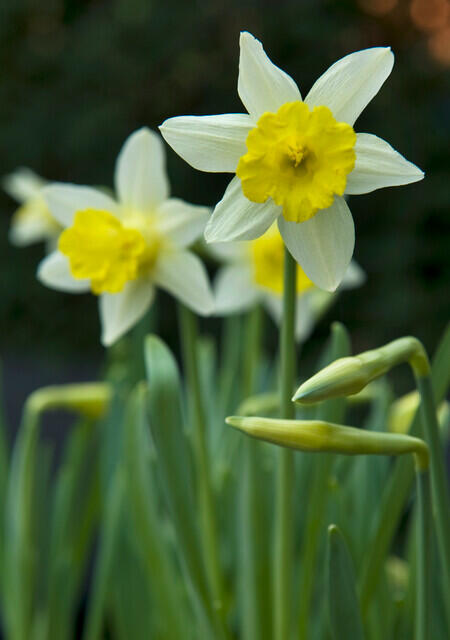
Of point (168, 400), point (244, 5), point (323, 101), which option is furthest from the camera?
point (244, 5)

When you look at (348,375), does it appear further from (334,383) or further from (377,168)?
(377,168)

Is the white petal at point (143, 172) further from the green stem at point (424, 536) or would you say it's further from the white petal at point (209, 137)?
the green stem at point (424, 536)

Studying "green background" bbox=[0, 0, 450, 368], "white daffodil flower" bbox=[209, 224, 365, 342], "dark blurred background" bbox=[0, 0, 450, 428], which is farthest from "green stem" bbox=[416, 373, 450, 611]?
"green background" bbox=[0, 0, 450, 368]

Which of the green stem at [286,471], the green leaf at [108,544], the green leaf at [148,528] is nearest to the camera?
the green stem at [286,471]

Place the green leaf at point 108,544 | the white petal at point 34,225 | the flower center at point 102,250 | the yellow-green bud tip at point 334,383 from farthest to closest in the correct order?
1. the white petal at point 34,225
2. the green leaf at point 108,544
3. the flower center at point 102,250
4. the yellow-green bud tip at point 334,383

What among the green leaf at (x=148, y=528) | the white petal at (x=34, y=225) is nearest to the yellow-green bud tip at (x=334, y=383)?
the green leaf at (x=148, y=528)


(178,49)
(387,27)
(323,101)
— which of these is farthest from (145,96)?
(323,101)

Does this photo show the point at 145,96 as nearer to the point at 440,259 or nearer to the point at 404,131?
the point at 404,131
